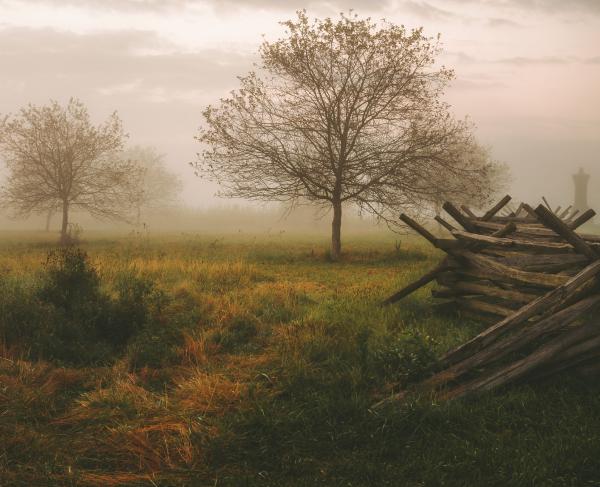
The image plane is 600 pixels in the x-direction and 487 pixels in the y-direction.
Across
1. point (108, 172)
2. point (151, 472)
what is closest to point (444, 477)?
point (151, 472)

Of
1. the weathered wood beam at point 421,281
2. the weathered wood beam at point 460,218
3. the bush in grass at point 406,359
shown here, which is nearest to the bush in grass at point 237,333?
the bush in grass at point 406,359

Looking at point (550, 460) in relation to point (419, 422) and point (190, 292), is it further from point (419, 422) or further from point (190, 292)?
point (190, 292)

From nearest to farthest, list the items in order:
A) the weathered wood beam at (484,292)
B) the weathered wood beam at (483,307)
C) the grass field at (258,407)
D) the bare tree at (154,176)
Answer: the grass field at (258,407), the weathered wood beam at (484,292), the weathered wood beam at (483,307), the bare tree at (154,176)

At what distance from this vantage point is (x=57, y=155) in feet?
74.0

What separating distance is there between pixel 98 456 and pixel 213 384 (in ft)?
4.36

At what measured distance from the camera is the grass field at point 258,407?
3.34 meters

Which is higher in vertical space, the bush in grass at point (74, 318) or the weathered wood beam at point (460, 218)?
the weathered wood beam at point (460, 218)

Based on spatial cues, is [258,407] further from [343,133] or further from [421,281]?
[343,133]

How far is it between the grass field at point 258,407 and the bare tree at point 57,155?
1773 centimetres

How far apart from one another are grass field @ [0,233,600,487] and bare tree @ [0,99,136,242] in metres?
17.7

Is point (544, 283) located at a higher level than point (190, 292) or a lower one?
higher

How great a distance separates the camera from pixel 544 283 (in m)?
5.14

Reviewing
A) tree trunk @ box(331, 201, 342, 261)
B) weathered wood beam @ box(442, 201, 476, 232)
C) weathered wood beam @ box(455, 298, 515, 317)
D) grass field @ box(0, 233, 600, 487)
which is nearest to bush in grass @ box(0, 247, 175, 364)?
grass field @ box(0, 233, 600, 487)

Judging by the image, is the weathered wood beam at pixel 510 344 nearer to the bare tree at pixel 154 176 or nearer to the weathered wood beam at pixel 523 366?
the weathered wood beam at pixel 523 366
